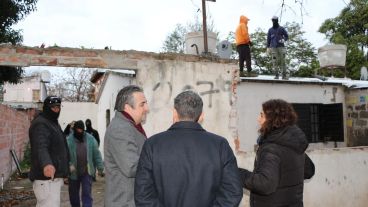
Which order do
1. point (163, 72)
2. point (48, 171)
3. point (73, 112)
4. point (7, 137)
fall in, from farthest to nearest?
point (73, 112), point (7, 137), point (163, 72), point (48, 171)

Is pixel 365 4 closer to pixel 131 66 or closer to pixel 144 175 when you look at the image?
pixel 131 66

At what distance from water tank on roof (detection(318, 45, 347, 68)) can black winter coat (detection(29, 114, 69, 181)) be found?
10135 mm

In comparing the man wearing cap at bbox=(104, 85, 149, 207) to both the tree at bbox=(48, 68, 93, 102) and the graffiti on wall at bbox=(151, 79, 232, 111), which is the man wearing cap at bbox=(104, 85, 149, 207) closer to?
the graffiti on wall at bbox=(151, 79, 232, 111)

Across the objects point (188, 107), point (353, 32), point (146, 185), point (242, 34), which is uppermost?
point (353, 32)

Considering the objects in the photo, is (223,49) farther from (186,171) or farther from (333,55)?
(333,55)

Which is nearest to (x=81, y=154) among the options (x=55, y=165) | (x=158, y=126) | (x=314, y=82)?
(x=158, y=126)

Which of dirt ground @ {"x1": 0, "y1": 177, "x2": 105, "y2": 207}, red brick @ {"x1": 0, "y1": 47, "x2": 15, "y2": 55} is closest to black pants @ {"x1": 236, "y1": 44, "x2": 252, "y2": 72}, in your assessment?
dirt ground @ {"x1": 0, "y1": 177, "x2": 105, "y2": 207}

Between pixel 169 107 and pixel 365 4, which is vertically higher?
pixel 365 4

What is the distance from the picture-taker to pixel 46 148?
4512 millimetres

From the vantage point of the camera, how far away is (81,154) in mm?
6723

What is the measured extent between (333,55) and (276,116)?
10.4m

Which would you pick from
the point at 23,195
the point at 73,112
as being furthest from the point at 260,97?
the point at 73,112

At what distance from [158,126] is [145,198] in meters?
4.01

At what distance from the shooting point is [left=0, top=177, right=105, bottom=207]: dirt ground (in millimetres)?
8414
